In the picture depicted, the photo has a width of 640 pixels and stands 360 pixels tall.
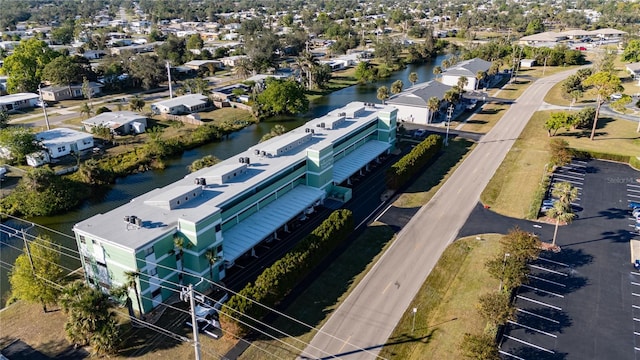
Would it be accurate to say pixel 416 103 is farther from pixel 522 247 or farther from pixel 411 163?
pixel 522 247

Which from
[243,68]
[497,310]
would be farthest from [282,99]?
[497,310]

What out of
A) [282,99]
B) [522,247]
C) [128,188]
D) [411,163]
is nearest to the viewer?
[522,247]

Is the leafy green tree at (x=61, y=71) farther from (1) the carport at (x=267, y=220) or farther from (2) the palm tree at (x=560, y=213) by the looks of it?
(2) the palm tree at (x=560, y=213)

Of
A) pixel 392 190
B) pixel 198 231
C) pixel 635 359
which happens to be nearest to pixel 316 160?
pixel 392 190

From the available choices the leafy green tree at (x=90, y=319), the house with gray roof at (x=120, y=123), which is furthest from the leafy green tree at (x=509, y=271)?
the house with gray roof at (x=120, y=123)

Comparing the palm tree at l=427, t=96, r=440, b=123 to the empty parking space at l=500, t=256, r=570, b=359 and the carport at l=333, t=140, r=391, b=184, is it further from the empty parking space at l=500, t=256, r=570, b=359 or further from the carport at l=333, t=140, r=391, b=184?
the empty parking space at l=500, t=256, r=570, b=359

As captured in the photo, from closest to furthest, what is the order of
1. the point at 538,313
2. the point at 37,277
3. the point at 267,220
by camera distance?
the point at 37,277 < the point at 538,313 < the point at 267,220

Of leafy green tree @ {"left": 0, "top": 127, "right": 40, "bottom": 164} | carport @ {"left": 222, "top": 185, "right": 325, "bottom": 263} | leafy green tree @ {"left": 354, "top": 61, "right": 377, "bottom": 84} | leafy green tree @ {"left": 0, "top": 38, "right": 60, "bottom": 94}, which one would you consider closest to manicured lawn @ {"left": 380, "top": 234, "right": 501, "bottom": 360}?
carport @ {"left": 222, "top": 185, "right": 325, "bottom": 263}
